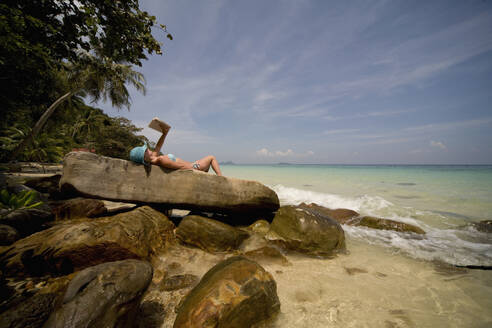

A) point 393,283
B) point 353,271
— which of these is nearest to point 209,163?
point 353,271

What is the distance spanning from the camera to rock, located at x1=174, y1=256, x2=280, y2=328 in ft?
4.99

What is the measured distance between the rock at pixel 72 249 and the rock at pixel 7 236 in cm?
30

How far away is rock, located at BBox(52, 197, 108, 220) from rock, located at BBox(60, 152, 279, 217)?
1.90 ft

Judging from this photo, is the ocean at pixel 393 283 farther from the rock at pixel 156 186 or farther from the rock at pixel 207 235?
the rock at pixel 156 186

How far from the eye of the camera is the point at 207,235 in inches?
125

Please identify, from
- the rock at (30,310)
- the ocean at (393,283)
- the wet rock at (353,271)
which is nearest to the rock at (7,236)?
the rock at (30,310)

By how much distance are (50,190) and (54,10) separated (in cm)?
457

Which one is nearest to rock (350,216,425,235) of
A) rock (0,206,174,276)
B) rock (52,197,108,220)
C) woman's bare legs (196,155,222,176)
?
woman's bare legs (196,155,222,176)

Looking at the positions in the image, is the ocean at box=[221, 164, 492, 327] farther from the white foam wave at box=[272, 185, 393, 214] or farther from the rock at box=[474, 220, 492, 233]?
the white foam wave at box=[272, 185, 393, 214]

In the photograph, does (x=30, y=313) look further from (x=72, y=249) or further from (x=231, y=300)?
(x=231, y=300)

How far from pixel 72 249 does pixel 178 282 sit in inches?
51.9

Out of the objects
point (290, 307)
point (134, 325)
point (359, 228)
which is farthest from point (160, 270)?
point (359, 228)

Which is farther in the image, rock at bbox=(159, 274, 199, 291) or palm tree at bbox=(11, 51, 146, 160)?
palm tree at bbox=(11, 51, 146, 160)

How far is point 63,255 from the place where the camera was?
208 centimetres
